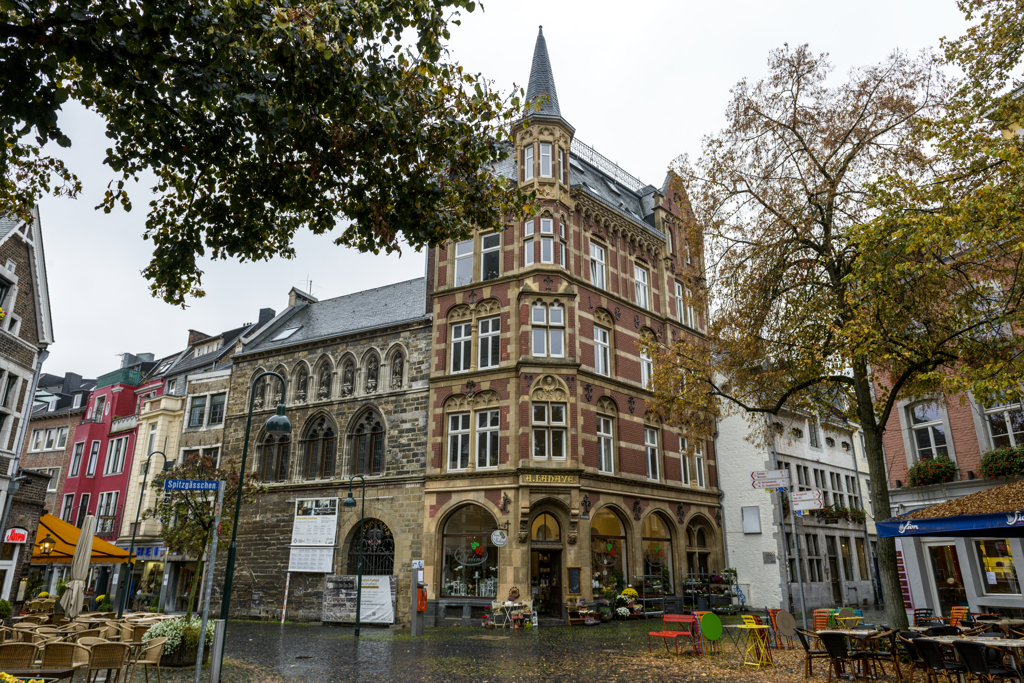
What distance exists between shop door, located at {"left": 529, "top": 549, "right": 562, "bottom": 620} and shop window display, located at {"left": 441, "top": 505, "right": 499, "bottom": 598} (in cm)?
138

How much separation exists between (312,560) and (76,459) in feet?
85.3

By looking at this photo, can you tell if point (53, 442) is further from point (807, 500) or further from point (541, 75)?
point (807, 500)

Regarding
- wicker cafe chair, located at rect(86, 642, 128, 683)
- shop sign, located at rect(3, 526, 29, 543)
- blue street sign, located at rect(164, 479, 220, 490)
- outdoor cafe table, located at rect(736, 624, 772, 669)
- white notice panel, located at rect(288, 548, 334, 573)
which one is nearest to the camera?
wicker cafe chair, located at rect(86, 642, 128, 683)

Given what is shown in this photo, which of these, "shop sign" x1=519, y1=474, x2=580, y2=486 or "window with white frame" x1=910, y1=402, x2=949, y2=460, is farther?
"shop sign" x1=519, y1=474, x2=580, y2=486

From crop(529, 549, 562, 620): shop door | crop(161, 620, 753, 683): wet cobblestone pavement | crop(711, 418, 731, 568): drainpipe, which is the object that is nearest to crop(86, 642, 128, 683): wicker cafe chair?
crop(161, 620, 753, 683): wet cobblestone pavement

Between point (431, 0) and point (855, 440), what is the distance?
125 feet

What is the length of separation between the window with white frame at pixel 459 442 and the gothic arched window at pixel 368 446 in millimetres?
3534

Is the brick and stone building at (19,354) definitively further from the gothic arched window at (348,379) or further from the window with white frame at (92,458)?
the window with white frame at (92,458)

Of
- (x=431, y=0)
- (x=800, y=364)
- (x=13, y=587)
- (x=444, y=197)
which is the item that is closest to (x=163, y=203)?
(x=444, y=197)

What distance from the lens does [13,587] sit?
79.5 feet

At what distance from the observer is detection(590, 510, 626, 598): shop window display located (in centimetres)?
2523

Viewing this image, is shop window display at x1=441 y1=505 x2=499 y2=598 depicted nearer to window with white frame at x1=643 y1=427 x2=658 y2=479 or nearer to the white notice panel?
the white notice panel

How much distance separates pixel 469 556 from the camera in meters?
24.9

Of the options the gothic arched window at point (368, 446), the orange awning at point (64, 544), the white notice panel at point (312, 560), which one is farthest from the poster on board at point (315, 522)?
the orange awning at point (64, 544)
